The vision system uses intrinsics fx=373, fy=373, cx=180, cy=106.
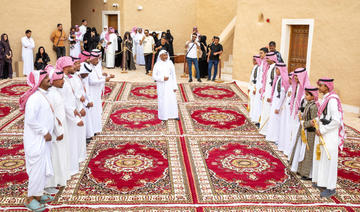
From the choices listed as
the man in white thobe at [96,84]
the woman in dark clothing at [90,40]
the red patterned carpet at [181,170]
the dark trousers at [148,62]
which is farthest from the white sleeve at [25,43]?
the man in white thobe at [96,84]

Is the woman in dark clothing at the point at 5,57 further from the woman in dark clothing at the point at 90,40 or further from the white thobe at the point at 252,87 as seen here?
the white thobe at the point at 252,87

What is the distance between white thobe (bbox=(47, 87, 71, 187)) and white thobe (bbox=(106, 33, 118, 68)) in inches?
439

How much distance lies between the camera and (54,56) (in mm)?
14953

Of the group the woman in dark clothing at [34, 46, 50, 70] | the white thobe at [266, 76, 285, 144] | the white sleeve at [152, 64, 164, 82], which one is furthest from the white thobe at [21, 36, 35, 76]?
the white thobe at [266, 76, 285, 144]

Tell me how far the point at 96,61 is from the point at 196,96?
15.1ft

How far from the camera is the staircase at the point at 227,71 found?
14.1 meters

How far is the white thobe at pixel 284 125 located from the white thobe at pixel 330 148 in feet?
4.55

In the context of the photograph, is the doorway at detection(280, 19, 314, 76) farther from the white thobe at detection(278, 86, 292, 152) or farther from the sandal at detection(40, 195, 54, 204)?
the sandal at detection(40, 195, 54, 204)

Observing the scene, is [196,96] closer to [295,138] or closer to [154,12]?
[295,138]

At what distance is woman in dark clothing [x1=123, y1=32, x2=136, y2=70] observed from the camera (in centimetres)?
1511

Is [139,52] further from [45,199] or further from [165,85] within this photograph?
[45,199]

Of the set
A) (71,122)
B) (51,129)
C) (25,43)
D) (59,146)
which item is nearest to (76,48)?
(25,43)

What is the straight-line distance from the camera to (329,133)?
4.71 meters

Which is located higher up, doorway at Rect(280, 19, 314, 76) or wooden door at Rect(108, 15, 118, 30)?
wooden door at Rect(108, 15, 118, 30)
